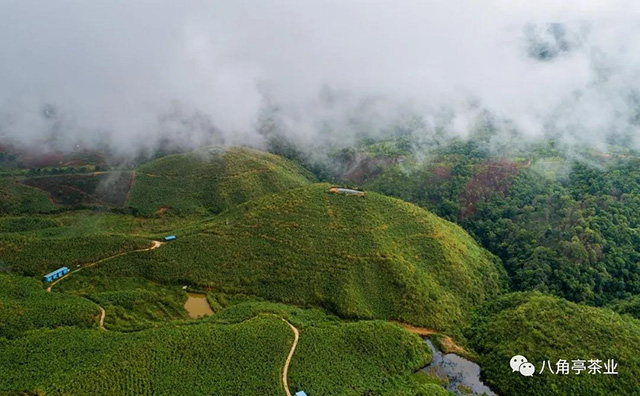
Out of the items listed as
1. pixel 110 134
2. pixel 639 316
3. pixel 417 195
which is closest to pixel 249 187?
pixel 417 195

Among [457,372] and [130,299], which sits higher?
[130,299]

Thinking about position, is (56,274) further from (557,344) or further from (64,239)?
(557,344)

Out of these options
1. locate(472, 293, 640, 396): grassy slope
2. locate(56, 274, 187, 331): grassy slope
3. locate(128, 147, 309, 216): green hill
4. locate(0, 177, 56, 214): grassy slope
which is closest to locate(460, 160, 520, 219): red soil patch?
locate(472, 293, 640, 396): grassy slope

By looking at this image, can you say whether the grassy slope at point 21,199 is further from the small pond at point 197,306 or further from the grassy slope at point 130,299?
the small pond at point 197,306

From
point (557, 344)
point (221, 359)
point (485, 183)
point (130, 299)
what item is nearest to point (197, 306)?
point (130, 299)

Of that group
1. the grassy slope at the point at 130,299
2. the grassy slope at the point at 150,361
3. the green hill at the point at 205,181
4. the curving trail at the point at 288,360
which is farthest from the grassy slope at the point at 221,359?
the green hill at the point at 205,181

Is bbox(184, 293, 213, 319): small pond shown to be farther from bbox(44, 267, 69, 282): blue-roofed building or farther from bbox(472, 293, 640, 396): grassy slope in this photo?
bbox(472, 293, 640, 396): grassy slope
